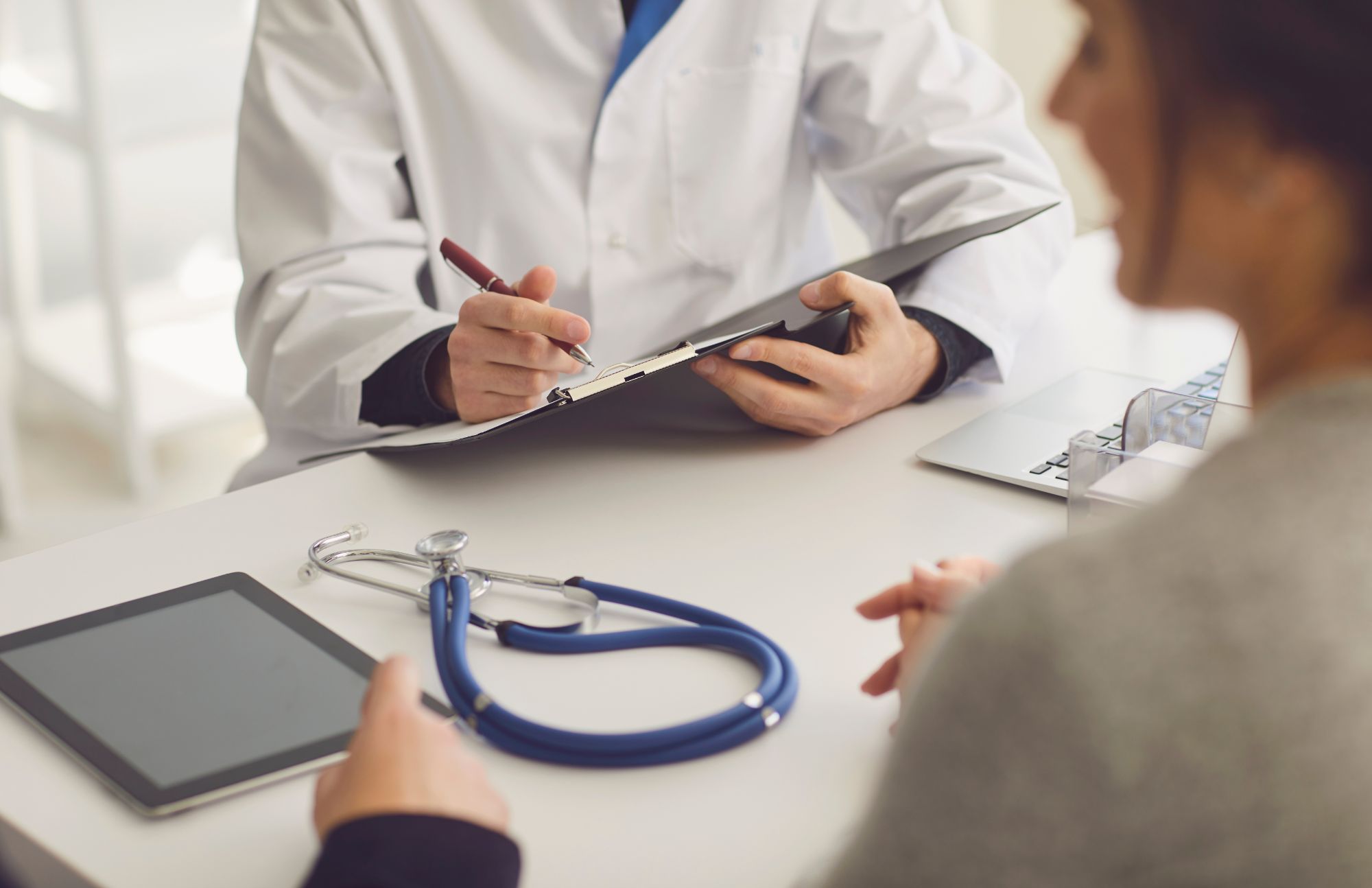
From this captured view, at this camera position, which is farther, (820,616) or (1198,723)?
(820,616)

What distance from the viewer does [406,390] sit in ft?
3.38

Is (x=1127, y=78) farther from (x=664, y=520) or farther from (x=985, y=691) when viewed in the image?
(x=664, y=520)

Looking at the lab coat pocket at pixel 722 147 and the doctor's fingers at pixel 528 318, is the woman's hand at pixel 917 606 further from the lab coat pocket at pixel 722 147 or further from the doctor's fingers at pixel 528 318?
the lab coat pocket at pixel 722 147

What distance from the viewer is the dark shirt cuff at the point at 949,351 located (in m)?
1.01

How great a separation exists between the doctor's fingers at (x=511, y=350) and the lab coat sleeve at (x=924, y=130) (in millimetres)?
445

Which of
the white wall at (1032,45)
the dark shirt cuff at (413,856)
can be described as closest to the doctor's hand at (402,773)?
the dark shirt cuff at (413,856)

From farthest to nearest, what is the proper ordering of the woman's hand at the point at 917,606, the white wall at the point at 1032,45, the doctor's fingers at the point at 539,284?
1. the white wall at the point at 1032,45
2. the doctor's fingers at the point at 539,284
3. the woman's hand at the point at 917,606

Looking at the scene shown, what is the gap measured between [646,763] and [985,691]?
10.6 inches

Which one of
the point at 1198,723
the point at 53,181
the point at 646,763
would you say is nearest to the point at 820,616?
the point at 646,763

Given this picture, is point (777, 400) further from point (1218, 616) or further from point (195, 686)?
point (1218, 616)

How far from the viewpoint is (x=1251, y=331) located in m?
0.38

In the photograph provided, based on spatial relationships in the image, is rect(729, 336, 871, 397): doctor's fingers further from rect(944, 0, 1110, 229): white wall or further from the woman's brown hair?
rect(944, 0, 1110, 229): white wall

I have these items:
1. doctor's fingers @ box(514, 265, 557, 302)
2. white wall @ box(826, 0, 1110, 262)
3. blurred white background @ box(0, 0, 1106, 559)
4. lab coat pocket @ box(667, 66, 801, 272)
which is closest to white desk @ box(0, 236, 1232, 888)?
doctor's fingers @ box(514, 265, 557, 302)

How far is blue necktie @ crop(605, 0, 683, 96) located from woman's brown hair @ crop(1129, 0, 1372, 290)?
941 millimetres
